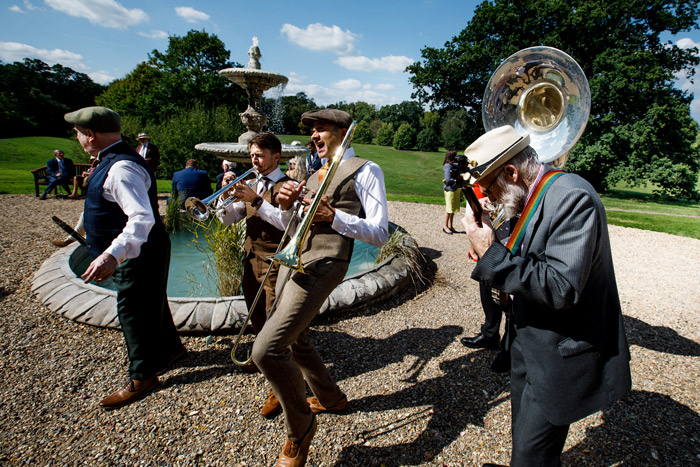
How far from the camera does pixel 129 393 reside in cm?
289

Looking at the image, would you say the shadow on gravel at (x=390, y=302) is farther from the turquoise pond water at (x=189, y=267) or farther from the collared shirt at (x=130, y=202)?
the collared shirt at (x=130, y=202)

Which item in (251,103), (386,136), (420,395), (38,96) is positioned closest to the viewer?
(420,395)

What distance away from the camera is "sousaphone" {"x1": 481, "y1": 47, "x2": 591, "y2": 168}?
3.05 metres

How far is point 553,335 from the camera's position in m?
1.62

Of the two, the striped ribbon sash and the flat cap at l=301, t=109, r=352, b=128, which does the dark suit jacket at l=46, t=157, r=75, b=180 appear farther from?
the striped ribbon sash

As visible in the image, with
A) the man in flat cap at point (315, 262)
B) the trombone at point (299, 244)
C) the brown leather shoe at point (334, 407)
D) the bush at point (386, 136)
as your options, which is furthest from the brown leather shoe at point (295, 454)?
the bush at point (386, 136)

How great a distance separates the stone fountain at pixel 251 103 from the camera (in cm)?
682

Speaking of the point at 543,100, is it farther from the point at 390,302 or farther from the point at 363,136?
the point at 363,136

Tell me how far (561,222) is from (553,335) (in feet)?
1.65

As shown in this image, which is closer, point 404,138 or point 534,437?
point 534,437

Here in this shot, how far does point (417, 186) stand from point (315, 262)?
18411 millimetres

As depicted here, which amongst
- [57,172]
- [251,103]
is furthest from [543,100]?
[57,172]

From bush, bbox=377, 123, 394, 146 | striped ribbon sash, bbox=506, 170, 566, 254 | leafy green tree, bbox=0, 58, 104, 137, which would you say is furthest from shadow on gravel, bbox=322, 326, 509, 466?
bush, bbox=377, 123, 394, 146

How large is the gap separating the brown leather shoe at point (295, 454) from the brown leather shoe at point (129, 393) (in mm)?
1390
